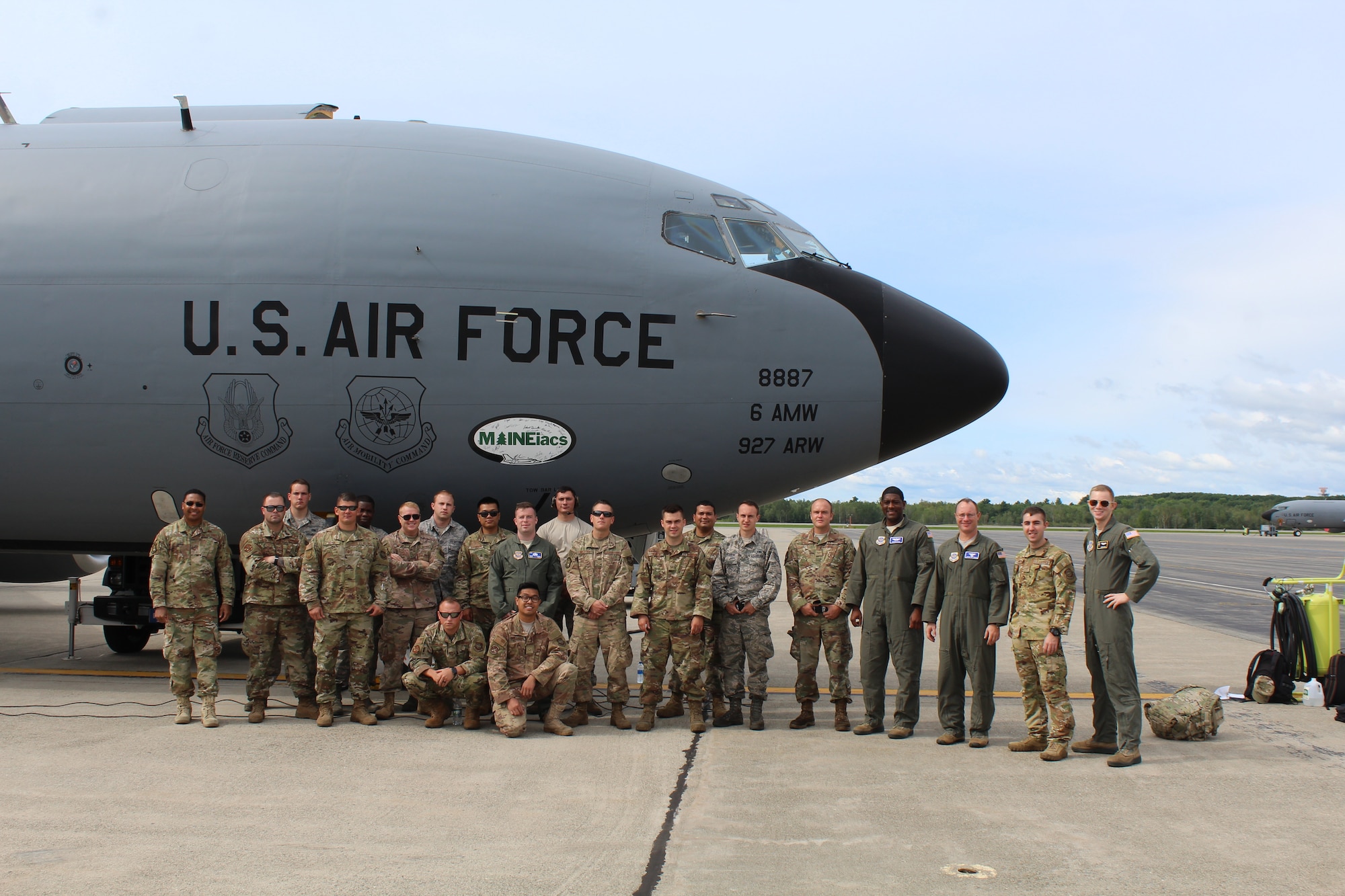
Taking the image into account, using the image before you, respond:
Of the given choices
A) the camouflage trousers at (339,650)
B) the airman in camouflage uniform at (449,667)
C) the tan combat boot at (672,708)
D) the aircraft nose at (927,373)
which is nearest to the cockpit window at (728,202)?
the aircraft nose at (927,373)

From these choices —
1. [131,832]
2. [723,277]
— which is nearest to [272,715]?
[131,832]

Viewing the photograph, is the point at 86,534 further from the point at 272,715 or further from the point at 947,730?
the point at 947,730

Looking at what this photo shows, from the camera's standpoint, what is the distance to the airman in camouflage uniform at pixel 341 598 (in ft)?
24.6

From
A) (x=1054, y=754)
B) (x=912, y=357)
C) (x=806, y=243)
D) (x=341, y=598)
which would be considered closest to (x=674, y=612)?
(x=341, y=598)

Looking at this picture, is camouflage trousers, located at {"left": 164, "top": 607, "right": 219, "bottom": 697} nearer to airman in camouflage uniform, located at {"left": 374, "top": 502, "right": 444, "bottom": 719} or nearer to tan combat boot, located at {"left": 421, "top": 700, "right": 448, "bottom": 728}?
airman in camouflage uniform, located at {"left": 374, "top": 502, "right": 444, "bottom": 719}

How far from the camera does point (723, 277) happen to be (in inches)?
326

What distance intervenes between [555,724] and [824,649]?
2.29 meters

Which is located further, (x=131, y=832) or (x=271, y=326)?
(x=271, y=326)

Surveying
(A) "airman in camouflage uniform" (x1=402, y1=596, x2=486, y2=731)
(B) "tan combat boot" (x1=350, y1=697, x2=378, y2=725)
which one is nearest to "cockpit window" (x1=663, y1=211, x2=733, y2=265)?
(A) "airman in camouflage uniform" (x1=402, y1=596, x2=486, y2=731)

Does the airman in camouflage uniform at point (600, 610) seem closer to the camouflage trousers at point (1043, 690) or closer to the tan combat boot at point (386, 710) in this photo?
the tan combat boot at point (386, 710)

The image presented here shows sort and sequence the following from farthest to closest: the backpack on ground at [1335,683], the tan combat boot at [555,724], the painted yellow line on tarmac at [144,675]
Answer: the painted yellow line on tarmac at [144,675] → the backpack on ground at [1335,683] → the tan combat boot at [555,724]

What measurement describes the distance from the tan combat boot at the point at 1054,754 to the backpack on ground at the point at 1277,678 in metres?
3.53

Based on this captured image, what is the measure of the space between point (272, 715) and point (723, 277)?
218 inches

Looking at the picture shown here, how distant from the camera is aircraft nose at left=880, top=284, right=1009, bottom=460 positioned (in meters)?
8.38
